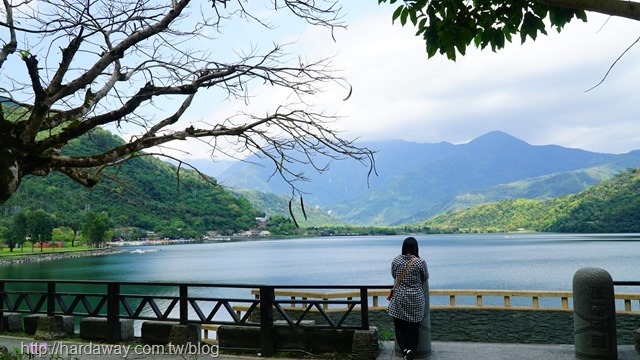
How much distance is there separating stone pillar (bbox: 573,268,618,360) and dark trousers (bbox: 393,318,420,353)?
226cm

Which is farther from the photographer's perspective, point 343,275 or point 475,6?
point 343,275

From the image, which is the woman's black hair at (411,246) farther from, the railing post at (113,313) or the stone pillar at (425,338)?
the railing post at (113,313)

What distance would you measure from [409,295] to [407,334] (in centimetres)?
58

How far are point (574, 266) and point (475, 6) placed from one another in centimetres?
5624

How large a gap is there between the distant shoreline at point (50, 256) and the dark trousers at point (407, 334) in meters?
81.8

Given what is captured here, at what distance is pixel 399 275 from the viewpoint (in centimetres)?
737

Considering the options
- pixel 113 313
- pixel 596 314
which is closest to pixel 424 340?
pixel 596 314

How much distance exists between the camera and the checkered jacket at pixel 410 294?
727cm

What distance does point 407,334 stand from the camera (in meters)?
7.43

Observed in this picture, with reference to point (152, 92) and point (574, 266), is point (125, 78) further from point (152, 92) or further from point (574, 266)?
point (574, 266)

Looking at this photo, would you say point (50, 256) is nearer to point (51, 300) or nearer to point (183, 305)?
point (51, 300)

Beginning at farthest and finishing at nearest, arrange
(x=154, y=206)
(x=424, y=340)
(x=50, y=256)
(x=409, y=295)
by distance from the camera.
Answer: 1. (x=50, y=256)
2. (x=154, y=206)
3. (x=424, y=340)
4. (x=409, y=295)

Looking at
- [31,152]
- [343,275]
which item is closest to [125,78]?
[31,152]

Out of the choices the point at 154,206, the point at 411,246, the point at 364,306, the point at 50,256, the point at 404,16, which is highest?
the point at 154,206
